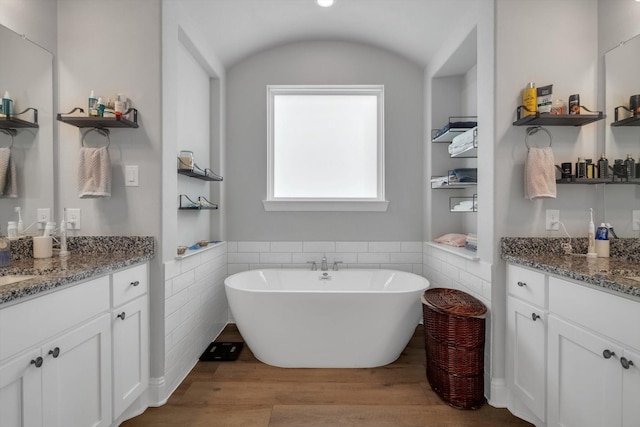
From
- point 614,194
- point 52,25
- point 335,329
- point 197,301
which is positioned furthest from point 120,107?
point 614,194

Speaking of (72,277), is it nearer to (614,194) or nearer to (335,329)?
(335,329)

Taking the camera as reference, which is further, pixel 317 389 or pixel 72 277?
pixel 317 389

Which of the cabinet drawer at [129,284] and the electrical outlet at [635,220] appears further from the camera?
the electrical outlet at [635,220]

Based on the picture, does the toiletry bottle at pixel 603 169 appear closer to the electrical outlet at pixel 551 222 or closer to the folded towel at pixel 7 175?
the electrical outlet at pixel 551 222

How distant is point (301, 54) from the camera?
2938 millimetres

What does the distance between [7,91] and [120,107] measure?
507mm

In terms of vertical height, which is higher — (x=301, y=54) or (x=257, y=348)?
(x=301, y=54)

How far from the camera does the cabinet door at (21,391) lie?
973mm

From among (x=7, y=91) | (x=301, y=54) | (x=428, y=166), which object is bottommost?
(x=428, y=166)

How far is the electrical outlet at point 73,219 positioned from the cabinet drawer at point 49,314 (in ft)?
2.08

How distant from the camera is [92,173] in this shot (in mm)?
1727

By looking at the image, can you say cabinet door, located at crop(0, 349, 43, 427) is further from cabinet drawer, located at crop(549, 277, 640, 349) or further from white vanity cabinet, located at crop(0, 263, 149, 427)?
cabinet drawer, located at crop(549, 277, 640, 349)

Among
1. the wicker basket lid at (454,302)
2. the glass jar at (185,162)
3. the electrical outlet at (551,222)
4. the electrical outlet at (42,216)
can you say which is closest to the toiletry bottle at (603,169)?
the electrical outlet at (551,222)

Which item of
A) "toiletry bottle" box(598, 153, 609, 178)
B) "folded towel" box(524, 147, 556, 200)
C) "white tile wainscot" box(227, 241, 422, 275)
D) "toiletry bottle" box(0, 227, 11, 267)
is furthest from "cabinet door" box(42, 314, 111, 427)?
"toiletry bottle" box(598, 153, 609, 178)
